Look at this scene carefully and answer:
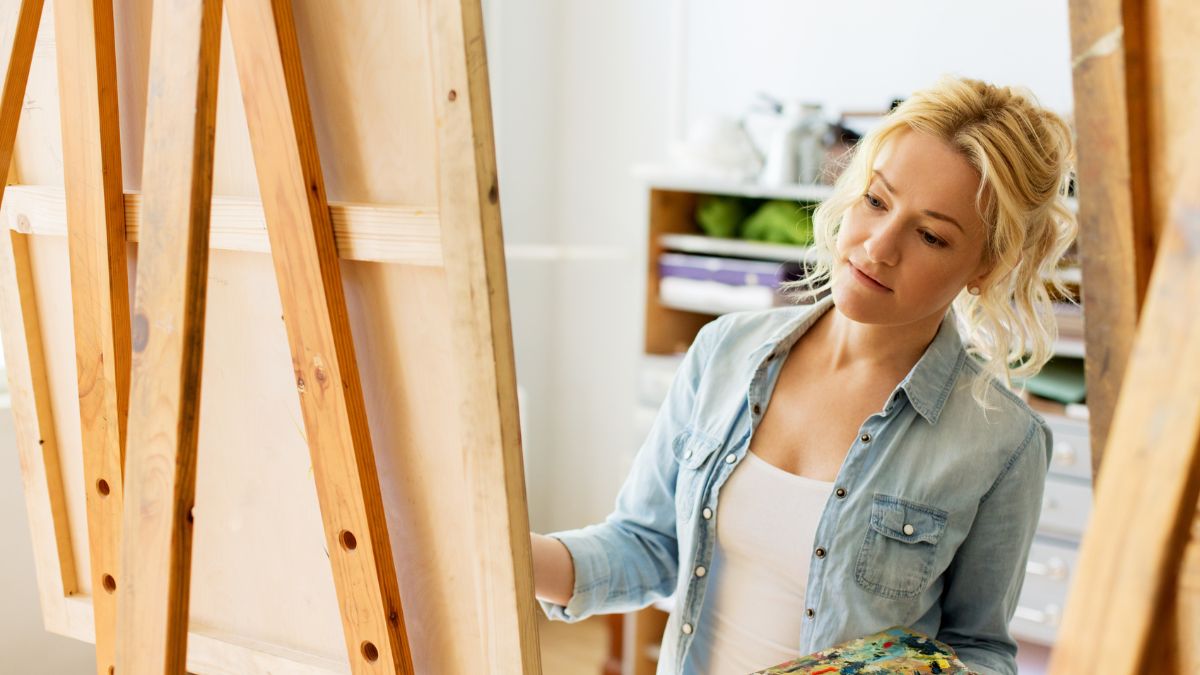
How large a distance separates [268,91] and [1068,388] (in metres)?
2.14

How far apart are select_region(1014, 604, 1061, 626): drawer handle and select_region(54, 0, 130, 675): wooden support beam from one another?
212 centimetres

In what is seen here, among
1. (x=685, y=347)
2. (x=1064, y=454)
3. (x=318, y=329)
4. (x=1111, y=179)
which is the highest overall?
(x=1111, y=179)

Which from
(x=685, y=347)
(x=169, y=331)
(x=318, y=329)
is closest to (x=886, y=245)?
(x=318, y=329)

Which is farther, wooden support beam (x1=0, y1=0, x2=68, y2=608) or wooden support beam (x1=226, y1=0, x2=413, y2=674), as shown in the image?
wooden support beam (x1=0, y1=0, x2=68, y2=608)

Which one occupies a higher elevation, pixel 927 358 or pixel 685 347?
pixel 927 358

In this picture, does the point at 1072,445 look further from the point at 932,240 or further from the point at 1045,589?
the point at 932,240

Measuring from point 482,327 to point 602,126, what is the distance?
116 inches

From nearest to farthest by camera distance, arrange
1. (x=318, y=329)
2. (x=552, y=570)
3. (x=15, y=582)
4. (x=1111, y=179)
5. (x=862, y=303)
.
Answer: (x=1111, y=179)
(x=318, y=329)
(x=862, y=303)
(x=552, y=570)
(x=15, y=582)

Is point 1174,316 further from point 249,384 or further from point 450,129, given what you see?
point 249,384

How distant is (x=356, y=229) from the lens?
1051 millimetres

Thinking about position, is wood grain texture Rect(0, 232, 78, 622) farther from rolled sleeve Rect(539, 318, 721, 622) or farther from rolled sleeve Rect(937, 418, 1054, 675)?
rolled sleeve Rect(937, 418, 1054, 675)

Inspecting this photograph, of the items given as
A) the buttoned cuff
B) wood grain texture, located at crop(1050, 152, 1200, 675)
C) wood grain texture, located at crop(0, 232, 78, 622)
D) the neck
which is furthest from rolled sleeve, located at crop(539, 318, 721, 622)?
wood grain texture, located at crop(1050, 152, 1200, 675)

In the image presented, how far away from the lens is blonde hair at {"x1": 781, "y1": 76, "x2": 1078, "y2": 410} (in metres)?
1.16

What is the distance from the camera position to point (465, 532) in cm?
108
